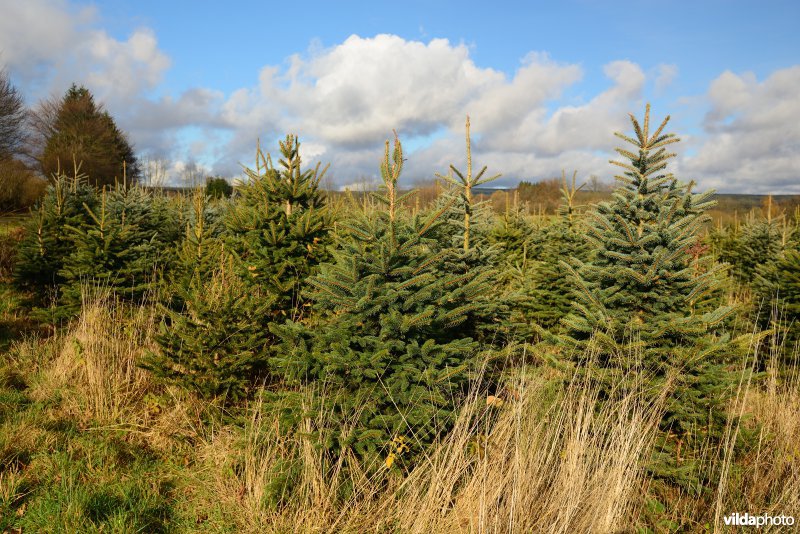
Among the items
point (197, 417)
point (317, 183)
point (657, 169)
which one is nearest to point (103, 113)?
point (317, 183)

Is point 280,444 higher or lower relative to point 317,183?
lower

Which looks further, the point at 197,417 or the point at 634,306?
the point at 197,417

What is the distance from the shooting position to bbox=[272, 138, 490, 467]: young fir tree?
3328 mm

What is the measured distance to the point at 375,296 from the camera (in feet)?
12.0

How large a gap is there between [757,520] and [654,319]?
1.50 m

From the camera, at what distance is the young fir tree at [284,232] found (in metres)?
6.18

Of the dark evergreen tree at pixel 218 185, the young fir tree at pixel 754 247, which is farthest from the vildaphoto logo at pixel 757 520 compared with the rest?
the dark evergreen tree at pixel 218 185

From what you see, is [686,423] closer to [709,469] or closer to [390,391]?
[709,469]

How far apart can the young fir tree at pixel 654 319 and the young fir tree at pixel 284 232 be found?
3449mm

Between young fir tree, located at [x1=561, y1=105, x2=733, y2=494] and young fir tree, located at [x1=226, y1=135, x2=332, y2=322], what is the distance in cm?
345

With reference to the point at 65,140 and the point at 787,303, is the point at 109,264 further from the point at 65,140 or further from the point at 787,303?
the point at 65,140

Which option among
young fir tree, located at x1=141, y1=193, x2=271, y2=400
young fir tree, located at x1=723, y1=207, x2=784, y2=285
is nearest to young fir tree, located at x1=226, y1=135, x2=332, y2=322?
young fir tree, located at x1=141, y1=193, x2=271, y2=400

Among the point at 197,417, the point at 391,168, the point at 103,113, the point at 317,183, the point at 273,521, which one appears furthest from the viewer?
the point at 103,113

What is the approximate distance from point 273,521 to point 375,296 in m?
1.70
